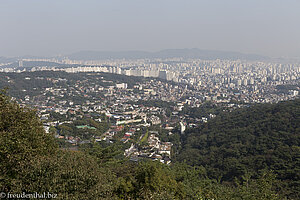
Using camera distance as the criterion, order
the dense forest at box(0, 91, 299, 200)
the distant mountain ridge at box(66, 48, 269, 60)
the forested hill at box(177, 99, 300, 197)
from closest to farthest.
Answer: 1. the dense forest at box(0, 91, 299, 200)
2. the forested hill at box(177, 99, 300, 197)
3. the distant mountain ridge at box(66, 48, 269, 60)

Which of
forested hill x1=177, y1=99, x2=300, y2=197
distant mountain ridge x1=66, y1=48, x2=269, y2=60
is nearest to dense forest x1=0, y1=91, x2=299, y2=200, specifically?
forested hill x1=177, y1=99, x2=300, y2=197

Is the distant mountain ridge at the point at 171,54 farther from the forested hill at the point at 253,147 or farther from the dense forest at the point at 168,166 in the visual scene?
the dense forest at the point at 168,166

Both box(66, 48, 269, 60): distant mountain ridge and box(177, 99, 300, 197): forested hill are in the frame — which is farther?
box(66, 48, 269, 60): distant mountain ridge

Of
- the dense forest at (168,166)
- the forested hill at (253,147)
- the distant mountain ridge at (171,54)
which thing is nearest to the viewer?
the dense forest at (168,166)

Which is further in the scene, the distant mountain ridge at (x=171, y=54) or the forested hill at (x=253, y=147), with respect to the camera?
the distant mountain ridge at (x=171, y=54)

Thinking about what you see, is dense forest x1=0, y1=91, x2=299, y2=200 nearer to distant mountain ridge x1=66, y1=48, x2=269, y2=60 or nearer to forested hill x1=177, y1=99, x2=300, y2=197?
forested hill x1=177, y1=99, x2=300, y2=197

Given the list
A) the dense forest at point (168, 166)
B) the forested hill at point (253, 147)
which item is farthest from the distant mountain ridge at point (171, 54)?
the dense forest at point (168, 166)

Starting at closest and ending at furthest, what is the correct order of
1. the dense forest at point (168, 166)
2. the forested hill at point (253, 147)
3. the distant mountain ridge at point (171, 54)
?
the dense forest at point (168, 166), the forested hill at point (253, 147), the distant mountain ridge at point (171, 54)

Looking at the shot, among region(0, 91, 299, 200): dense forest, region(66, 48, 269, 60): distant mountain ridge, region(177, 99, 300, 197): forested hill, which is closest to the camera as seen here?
region(0, 91, 299, 200): dense forest

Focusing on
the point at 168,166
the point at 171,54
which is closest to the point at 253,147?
the point at 168,166
